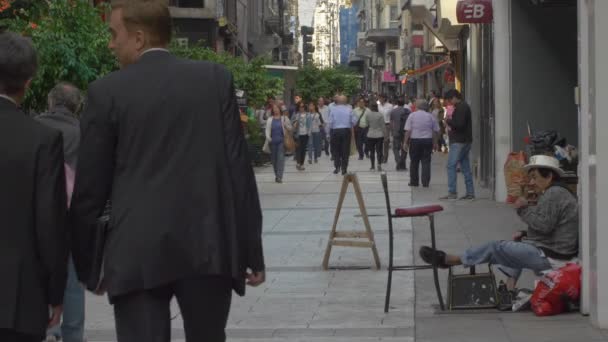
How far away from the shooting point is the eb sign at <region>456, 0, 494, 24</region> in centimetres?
2234

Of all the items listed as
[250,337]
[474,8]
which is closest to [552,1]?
[474,8]

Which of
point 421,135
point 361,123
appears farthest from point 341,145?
point 421,135

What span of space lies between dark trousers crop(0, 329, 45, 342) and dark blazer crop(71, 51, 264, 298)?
29 cm

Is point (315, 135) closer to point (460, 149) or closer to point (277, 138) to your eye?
point (277, 138)

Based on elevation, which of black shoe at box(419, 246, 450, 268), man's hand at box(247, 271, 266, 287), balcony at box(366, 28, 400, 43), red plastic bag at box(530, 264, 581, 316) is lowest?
red plastic bag at box(530, 264, 581, 316)

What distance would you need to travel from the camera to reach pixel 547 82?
1983cm

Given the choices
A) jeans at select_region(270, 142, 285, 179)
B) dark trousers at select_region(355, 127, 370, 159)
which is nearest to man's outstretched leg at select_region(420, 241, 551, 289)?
jeans at select_region(270, 142, 285, 179)

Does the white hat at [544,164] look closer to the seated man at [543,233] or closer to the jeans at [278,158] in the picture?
the seated man at [543,233]

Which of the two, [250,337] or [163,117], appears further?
[250,337]

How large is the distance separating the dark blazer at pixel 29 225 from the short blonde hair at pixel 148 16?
1.66 ft

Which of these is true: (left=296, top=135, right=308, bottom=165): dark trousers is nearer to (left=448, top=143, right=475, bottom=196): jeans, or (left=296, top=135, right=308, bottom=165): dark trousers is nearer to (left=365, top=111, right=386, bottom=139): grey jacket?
(left=365, top=111, right=386, bottom=139): grey jacket

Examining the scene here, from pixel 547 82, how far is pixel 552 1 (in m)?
1.42

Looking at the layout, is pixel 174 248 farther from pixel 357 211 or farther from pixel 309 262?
pixel 357 211

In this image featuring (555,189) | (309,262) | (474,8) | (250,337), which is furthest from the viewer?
(474,8)
